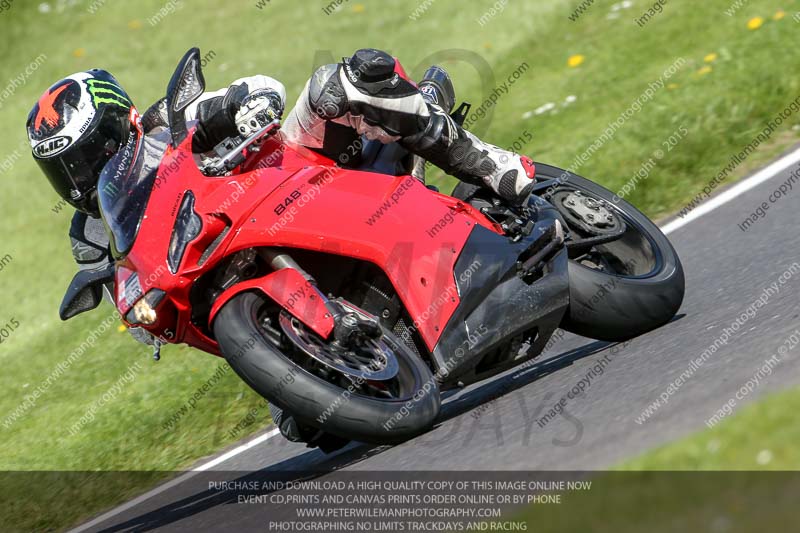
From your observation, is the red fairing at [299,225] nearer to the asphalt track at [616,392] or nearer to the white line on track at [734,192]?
the asphalt track at [616,392]

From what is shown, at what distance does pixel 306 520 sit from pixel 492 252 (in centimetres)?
156

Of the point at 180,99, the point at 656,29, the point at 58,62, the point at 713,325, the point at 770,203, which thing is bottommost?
the point at 58,62

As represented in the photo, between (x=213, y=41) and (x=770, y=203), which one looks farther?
(x=213, y=41)

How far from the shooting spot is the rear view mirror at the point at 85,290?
223 inches

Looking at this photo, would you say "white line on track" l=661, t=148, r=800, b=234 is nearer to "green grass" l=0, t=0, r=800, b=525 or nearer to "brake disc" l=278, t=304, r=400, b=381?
"green grass" l=0, t=0, r=800, b=525

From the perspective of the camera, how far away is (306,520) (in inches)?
190

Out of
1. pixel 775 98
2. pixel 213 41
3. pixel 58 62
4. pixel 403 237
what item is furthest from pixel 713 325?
pixel 58 62

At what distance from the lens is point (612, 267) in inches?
250

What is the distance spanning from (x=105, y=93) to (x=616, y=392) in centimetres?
262

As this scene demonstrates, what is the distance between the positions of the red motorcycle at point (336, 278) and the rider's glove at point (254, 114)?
5 centimetres

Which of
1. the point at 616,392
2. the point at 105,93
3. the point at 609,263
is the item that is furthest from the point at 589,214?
the point at 105,93

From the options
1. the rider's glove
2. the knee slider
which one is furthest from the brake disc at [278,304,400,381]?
the knee slider

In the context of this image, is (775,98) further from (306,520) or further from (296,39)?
(296,39)

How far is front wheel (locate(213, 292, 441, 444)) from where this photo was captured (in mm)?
4754
